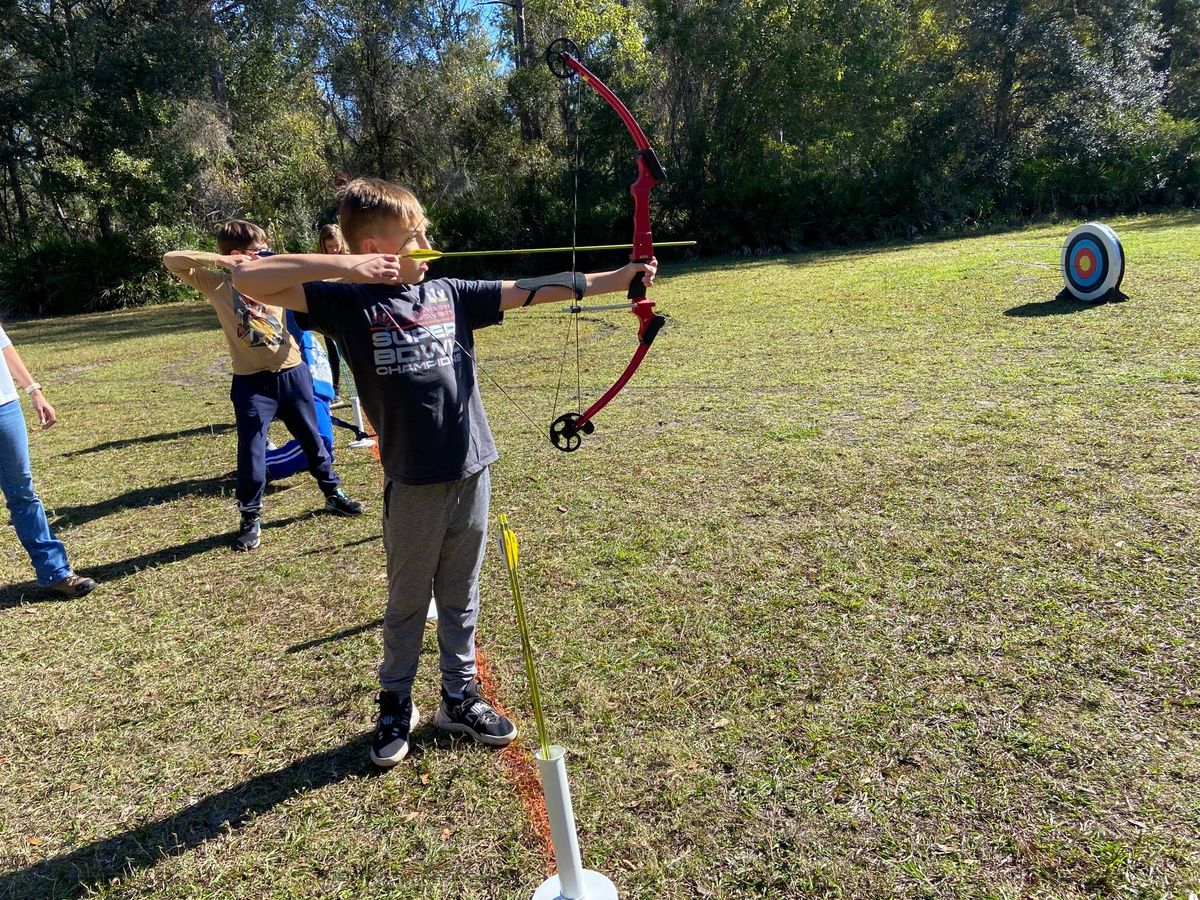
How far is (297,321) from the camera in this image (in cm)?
253

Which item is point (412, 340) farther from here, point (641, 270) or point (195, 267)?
point (195, 267)

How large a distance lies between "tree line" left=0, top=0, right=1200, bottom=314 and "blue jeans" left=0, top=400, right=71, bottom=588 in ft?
59.1

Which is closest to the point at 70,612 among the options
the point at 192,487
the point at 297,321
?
the point at 192,487

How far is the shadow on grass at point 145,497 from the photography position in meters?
5.25

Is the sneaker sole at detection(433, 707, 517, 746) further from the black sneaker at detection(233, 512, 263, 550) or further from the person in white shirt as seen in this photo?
the person in white shirt

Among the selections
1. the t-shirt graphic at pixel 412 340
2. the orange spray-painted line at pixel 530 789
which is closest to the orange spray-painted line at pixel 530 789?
the orange spray-painted line at pixel 530 789

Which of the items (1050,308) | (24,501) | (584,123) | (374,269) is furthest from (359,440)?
(584,123)

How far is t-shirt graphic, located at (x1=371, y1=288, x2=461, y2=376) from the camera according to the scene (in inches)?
96.3

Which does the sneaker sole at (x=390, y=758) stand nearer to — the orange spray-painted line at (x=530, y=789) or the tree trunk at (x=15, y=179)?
the orange spray-painted line at (x=530, y=789)

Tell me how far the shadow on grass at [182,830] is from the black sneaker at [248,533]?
213cm

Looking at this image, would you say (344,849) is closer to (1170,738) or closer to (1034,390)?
(1170,738)

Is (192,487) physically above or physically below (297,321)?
below

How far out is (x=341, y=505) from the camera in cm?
496

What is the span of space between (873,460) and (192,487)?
15.1 feet
